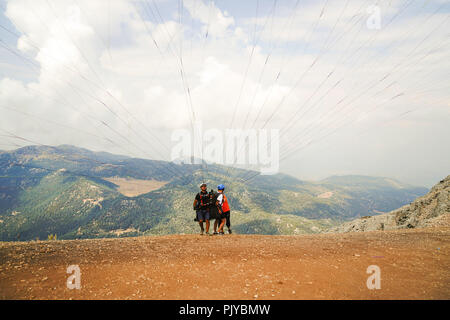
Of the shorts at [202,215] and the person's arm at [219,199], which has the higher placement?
the person's arm at [219,199]

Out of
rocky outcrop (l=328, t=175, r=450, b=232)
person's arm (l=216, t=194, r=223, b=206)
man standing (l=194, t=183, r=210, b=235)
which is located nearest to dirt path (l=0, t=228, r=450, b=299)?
man standing (l=194, t=183, r=210, b=235)

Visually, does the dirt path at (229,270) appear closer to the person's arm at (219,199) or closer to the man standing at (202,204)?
the man standing at (202,204)

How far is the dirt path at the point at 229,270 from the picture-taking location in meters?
6.34

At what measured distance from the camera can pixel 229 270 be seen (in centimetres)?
784

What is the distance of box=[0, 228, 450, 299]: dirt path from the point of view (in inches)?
249
